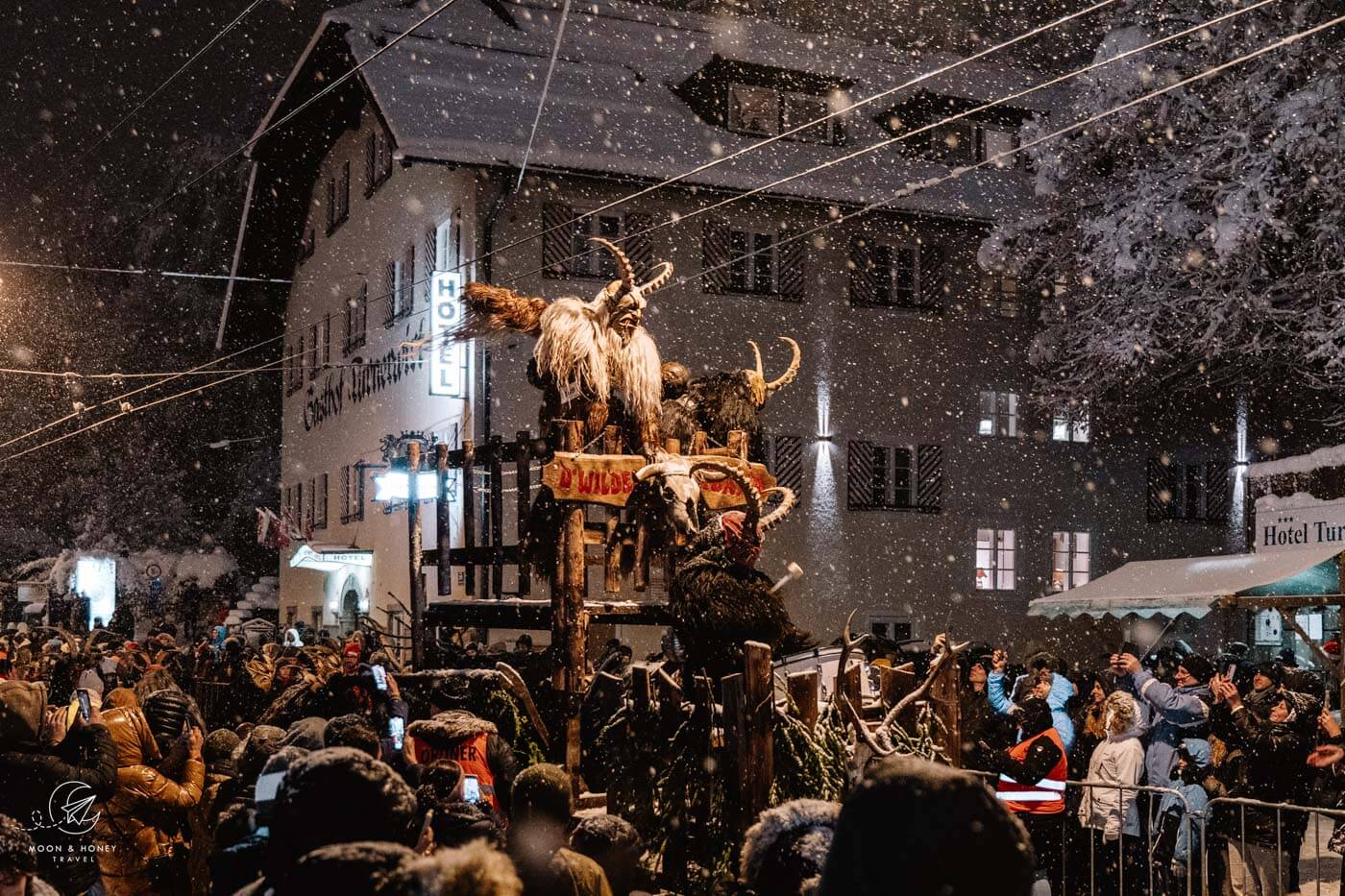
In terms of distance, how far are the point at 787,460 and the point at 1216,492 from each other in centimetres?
1078

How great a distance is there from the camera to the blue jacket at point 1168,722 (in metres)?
9.55

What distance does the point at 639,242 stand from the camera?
79.7 feet

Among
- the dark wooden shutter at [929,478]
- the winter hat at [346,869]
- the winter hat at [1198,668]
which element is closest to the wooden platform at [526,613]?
the winter hat at [1198,668]

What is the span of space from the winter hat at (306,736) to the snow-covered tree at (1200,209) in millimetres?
18410

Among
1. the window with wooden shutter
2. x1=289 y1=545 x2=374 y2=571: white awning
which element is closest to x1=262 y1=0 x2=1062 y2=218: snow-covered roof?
the window with wooden shutter

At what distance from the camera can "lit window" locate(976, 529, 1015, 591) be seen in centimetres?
2706

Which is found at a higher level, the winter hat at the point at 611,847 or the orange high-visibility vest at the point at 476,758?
the winter hat at the point at 611,847

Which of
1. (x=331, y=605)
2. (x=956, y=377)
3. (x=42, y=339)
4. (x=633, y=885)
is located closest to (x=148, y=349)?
(x=42, y=339)

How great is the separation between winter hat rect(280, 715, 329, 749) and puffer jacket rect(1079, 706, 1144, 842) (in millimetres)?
5657

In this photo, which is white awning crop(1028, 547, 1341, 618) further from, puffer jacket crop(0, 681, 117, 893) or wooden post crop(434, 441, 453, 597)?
puffer jacket crop(0, 681, 117, 893)

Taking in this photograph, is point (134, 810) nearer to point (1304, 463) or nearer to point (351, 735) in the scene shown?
point (351, 735)

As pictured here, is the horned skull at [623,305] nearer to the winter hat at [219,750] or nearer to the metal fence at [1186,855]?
the winter hat at [219,750]

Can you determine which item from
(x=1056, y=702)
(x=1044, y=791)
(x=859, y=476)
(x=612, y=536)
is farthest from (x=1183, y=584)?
(x=612, y=536)

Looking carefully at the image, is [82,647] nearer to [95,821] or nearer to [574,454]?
[574,454]
